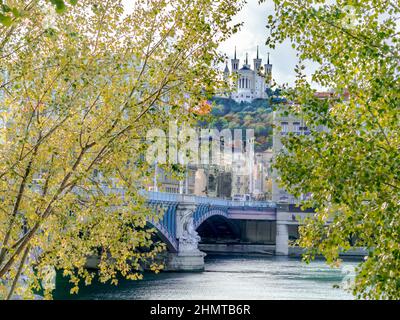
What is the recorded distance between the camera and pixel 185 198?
5812 cm

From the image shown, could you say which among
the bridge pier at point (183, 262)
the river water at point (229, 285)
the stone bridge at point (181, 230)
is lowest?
the river water at point (229, 285)

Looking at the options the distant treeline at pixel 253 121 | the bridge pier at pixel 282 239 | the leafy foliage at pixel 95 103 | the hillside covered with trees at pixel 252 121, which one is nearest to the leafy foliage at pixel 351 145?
the leafy foliage at pixel 95 103

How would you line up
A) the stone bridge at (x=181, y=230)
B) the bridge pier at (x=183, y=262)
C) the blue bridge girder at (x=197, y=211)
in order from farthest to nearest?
the bridge pier at (x=183, y=262)
the stone bridge at (x=181, y=230)
the blue bridge girder at (x=197, y=211)

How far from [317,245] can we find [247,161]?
122 meters

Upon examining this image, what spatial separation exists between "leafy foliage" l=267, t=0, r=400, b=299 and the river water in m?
21.9

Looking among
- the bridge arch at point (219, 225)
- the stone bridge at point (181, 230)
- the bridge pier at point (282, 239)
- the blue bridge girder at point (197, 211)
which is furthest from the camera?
the bridge pier at point (282, 239)

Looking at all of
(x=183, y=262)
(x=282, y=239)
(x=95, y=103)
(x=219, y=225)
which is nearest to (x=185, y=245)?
(x=183, y=262)

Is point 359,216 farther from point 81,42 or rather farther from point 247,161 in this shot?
point 247,161

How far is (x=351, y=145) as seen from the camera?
10.6 m

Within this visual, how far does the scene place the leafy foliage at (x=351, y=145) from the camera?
1000cm

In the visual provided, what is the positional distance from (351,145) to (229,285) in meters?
38.1

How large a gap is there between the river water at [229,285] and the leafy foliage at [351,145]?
21917 millimetres

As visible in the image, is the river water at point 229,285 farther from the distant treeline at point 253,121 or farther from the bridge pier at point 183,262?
the distant treeline at point 253,121

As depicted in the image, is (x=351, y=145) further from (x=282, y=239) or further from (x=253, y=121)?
(x=253, y=121)
